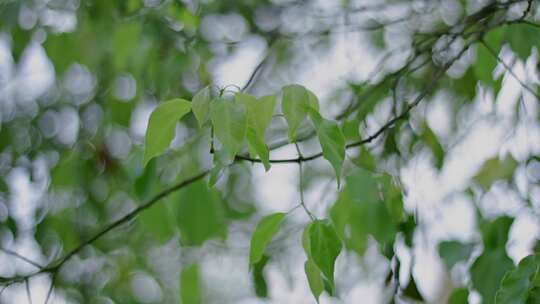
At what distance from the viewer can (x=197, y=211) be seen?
1.25 meters

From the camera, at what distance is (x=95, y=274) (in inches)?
97.2

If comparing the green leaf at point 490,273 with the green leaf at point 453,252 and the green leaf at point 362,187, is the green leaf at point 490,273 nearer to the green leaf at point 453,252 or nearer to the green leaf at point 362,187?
the green leaf at point 453,252

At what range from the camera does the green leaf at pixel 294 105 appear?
0.86 metres

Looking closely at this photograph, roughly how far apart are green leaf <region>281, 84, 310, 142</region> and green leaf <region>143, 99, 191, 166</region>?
0.34ft

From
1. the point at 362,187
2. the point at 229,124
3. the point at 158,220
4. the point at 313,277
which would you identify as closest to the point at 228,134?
the point at 229,124

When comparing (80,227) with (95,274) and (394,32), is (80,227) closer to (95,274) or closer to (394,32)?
(95,274)

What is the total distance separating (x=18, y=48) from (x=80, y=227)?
573 mm

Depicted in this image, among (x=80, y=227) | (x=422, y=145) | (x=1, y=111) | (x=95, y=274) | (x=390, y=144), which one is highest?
(x=390, y=144)

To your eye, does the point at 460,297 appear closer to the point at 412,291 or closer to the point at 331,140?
the point at 412,291

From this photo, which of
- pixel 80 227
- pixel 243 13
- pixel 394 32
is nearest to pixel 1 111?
pixel 80 227

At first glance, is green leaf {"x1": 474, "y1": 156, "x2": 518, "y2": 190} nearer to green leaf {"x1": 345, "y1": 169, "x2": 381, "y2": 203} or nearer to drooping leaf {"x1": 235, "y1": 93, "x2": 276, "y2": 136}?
green leaf {"x1": 345, "y1": 169, "x2": 381, "y2": 203}

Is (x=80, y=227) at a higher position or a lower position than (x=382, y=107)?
lower

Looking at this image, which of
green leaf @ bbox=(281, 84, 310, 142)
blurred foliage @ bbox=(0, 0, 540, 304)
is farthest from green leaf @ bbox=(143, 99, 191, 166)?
green leaf @ bbox=(281, 84, 310, 142)

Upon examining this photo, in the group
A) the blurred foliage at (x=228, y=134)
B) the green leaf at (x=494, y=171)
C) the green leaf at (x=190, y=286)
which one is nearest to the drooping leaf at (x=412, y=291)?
the blurred foliage at (x=228, y=134)
